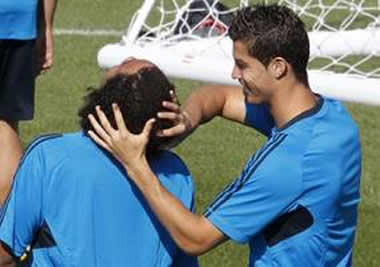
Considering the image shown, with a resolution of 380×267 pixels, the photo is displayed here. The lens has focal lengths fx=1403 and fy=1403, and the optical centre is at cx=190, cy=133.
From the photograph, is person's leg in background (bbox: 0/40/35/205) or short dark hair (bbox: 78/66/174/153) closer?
short dark hair (bbox: 78/66/174/153)

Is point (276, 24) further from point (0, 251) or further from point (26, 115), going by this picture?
point (26, 115)

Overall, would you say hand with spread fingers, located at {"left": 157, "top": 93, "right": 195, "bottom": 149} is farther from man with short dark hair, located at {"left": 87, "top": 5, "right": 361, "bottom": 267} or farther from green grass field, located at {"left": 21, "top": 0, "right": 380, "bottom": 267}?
green grass field, located at {"left": 21, "top": 0, "right": 380, "bottom": 267}

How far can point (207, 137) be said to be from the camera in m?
8.50

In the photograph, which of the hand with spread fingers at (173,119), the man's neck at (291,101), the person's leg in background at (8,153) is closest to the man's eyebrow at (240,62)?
the man's neck at (291,101)

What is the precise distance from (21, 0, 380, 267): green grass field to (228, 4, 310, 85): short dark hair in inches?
97.6

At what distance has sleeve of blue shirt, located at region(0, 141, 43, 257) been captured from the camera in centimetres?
375

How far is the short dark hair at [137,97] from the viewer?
12.2ft

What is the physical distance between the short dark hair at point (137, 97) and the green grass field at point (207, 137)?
8.70 ft


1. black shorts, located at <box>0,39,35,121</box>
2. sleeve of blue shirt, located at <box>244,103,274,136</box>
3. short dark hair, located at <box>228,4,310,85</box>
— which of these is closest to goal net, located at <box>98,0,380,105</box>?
black shorts, located at <box>0,39,35,121</box>

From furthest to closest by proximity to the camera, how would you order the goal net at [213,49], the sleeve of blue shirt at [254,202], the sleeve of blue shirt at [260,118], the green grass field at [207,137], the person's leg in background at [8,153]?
the green grass field at [207,137] → the person's leg in background at [8,153] → the goal net at [213,49] → the sleeve of blue shirt at [260,118] → the sleeve of blue shirt at [254,202]

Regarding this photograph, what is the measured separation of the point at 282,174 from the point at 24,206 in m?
0.71

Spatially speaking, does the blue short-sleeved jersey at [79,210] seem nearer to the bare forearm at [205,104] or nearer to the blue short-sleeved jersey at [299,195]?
the blue short-sleeved jersey at [299,195]

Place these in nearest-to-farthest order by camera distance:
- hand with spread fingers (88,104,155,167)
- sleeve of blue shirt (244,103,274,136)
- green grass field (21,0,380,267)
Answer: hand with spread fingers (88,104,155,167) → sleeve of blue shirt (244,103,274,136) → green grass field (21,0,380,267)

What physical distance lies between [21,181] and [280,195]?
2.34 feet
